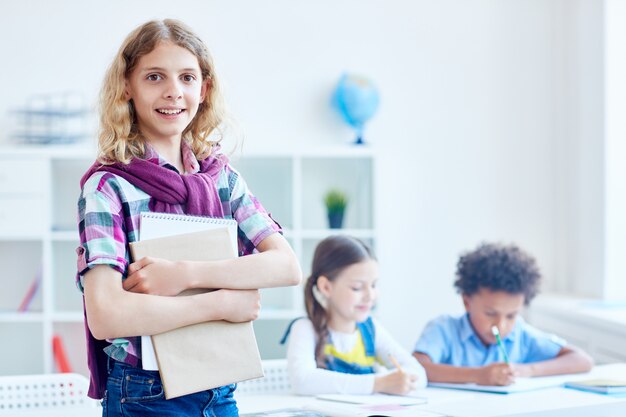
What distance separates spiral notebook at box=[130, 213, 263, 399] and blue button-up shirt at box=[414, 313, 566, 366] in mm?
1323

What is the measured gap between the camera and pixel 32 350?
3857 mm

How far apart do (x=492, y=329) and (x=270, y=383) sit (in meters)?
0.71

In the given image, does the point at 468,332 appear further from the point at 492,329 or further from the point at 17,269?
the point at 17,269

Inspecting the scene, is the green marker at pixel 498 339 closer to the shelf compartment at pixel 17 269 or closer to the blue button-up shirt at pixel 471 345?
the blue button-up shirt at pixel 471 345

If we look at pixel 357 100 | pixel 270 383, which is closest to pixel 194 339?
pixel 270 383

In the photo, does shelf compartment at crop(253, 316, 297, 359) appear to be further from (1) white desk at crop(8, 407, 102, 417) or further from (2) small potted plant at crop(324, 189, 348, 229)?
(1) white desk at crop(8, 407, 102, 417)

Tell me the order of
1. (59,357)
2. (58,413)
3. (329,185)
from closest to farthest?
(58,413), (59,357), (329,185)

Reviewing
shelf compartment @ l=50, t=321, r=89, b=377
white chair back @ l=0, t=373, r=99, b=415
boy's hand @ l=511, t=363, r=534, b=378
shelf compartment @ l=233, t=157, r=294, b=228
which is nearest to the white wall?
shelf compartment @ l=233, t=157, r=294, b=228

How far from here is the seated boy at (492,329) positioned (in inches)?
106

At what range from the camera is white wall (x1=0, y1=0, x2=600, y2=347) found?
3893 millimetres

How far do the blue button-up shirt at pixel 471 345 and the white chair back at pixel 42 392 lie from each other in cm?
108

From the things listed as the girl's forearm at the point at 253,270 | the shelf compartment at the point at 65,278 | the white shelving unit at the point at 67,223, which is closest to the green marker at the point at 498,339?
the girl's forearm at the point at 253,270

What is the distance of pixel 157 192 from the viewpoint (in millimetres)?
1465

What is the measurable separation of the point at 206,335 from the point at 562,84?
10.7 ft
